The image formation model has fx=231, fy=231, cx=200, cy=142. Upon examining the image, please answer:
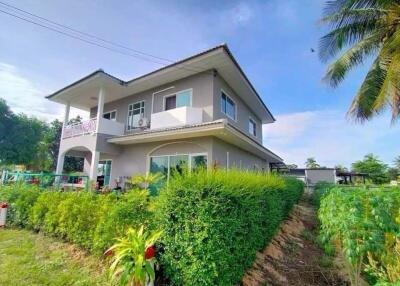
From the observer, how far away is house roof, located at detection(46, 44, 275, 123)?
11.4 metres

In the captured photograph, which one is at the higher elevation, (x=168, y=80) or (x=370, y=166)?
(x=168, y=80)

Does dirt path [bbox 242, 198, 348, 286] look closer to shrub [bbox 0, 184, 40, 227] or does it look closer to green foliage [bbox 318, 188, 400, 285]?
green foliage [bbox 318, 188, 400, 285]

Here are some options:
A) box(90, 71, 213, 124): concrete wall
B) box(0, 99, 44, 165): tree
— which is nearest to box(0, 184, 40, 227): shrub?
box(90, 71, 213, 124): concrete wall

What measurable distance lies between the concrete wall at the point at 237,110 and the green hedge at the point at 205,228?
863 centimetres

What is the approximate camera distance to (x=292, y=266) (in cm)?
551

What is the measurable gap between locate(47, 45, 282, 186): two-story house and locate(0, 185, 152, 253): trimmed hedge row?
5280 mm

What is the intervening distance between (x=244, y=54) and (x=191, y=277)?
511 inches

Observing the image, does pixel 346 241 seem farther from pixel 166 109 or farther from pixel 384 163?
pixel 384 163

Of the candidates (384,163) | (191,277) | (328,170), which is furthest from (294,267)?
(384,163)

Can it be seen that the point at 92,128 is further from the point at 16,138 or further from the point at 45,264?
the point at 16,138

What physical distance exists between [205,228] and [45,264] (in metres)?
3.83

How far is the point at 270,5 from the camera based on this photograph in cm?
1019

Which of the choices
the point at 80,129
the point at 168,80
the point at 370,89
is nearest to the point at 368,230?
the point at 370,89

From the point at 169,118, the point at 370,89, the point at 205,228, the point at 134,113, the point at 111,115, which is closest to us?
the point at 205,228
